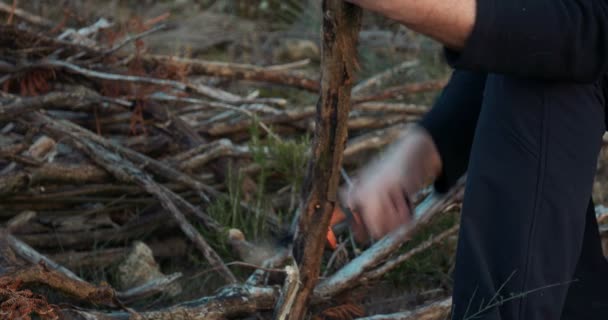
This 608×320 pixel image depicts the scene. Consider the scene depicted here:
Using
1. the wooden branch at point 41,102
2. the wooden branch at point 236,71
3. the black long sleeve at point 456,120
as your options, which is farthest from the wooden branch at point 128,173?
the black long sleeve at point 456,120

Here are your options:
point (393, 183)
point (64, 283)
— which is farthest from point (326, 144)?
point (64, 283)

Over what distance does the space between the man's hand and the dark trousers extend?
13 cm

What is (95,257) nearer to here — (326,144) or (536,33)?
(326,144)


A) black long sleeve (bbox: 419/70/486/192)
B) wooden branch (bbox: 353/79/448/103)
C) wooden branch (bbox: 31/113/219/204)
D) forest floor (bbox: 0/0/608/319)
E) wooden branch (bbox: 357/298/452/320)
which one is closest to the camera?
black long sleeve (bbox: 419/70/486/192)

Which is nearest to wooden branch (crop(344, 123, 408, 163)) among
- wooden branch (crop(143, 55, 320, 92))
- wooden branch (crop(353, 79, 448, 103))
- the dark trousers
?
wooden branch (crop(353, 79, 448, 103))

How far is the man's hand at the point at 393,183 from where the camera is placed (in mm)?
1579

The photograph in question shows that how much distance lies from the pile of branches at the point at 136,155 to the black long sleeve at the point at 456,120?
50 centimetres

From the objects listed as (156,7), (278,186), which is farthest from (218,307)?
(156,7)

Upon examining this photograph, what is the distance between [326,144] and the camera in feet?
5.08

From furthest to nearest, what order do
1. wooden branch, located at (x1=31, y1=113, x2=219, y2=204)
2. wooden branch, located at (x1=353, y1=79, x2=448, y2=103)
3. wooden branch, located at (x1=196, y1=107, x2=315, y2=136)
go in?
wooden branch, located at (x1=353, y1=79, x2=448, y2=103), wooden branch, located at (x1=196, y1=107, x2=315, y2=136), wooden branch, located at (x1=31, y1=113, x2=219, y2=204)

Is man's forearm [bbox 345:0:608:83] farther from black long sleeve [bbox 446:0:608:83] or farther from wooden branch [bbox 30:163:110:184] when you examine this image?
wooden branch [bbox 30:163:110:184]

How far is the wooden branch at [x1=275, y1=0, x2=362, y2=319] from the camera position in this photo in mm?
1419

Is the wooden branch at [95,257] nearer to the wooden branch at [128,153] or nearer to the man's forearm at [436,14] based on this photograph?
the wooden branch at [128,153]

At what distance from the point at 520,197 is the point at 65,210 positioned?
5.32 ft
